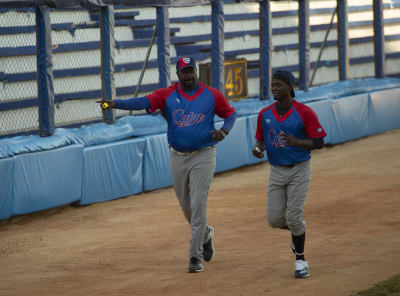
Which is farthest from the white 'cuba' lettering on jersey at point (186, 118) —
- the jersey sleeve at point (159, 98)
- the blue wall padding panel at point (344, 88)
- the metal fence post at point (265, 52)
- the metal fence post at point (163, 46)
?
the blue wall padding panel at point (344, 88)

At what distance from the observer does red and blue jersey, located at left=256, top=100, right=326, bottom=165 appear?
23.2 feet

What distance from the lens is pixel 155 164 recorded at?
13062 mm

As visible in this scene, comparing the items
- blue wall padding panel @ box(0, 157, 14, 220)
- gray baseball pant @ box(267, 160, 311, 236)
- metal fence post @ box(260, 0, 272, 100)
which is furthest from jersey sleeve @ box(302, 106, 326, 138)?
metal fence post @ box(260, 0, 272, 100)

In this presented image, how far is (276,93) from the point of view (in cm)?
707

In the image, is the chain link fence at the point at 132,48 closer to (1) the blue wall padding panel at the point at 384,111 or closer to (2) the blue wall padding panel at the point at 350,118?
(2) the blue wall padding panel at the point at 350,118

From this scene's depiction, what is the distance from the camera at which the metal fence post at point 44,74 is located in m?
11.5

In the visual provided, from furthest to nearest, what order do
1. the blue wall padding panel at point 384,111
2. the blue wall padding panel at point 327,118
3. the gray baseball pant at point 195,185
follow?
the blue wall padding panel at point 384,111
the blue wall padding panel at point 327,118
the gray baseball pant at point 195,185

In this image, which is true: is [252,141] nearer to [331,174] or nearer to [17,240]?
[331,174]

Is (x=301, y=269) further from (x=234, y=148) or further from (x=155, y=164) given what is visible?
(x=234, y=148)

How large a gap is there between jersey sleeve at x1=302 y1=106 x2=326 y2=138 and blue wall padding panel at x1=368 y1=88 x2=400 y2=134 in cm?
1172

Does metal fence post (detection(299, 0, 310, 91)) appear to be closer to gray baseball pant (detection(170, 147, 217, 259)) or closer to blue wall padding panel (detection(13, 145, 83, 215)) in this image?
blue wall padding panel (detection(13, 145, 83, 215))

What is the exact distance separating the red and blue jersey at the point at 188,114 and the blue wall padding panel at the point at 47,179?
11.9ft

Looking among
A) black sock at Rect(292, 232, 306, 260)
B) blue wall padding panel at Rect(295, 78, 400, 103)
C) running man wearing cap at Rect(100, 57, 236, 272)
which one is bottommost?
black sock at Rect(292, 232, 306, 260)

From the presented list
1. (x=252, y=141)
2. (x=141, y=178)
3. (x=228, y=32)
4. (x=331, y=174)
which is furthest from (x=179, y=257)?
(x=228, y=32)
